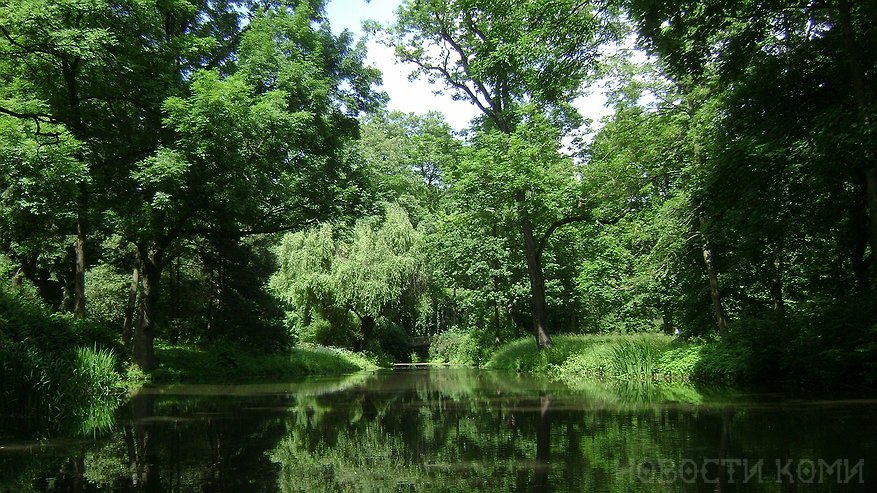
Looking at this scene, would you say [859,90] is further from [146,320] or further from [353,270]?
[353,270]

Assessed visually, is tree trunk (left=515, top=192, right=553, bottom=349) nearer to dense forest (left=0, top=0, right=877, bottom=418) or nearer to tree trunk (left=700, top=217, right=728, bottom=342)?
dense forest (left=0, top=0, right=877, bottom=418)

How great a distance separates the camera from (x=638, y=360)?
13.0m

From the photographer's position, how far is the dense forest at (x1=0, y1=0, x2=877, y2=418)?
900 centimetres

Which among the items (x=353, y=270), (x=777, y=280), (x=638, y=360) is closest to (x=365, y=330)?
(x=353, y=270)

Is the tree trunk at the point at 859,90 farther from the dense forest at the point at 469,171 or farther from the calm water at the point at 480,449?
the calm water at the point at 480,449

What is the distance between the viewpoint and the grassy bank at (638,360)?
10.9m

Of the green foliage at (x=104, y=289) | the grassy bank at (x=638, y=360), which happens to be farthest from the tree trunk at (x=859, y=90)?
the green foliage at (x=104, y=289)

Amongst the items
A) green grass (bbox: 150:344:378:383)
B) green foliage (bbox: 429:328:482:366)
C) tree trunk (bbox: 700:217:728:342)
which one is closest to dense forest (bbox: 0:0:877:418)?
tree trunk (bbox: 700:217:728:342)

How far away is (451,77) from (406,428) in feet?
55.9

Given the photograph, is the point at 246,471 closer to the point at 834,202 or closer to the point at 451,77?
the point at 834,202

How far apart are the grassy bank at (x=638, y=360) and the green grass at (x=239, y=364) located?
8.46m

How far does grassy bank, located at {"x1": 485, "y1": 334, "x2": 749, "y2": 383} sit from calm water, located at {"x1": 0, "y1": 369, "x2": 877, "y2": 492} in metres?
2.82

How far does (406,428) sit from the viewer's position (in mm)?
6453

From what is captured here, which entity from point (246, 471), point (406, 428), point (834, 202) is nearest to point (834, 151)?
point (834, 202)
